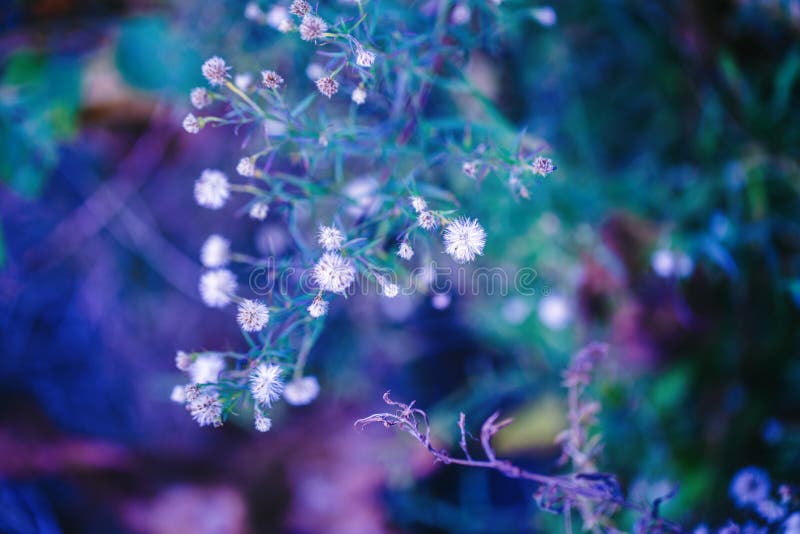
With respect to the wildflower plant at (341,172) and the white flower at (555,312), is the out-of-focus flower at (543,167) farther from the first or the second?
the white flower at (555,312)

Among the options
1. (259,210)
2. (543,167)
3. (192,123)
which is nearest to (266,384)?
(259,210)

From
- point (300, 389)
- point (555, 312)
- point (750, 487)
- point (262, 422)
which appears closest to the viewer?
point (262, 422)

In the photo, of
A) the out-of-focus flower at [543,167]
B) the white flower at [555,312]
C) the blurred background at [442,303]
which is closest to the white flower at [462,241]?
the out-of-focus flower at [543,167]

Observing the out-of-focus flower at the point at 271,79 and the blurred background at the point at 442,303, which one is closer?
the out-of-focus flower at the point at 271,79

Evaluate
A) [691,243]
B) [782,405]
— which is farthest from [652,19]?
[782,405]

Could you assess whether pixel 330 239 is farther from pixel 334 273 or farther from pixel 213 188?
pixel 213 188

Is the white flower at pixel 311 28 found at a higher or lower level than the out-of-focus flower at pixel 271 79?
higher

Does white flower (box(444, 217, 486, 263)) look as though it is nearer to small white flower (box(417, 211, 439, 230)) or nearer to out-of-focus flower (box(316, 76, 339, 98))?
small white flower (box(417, 211, 439, 230))
